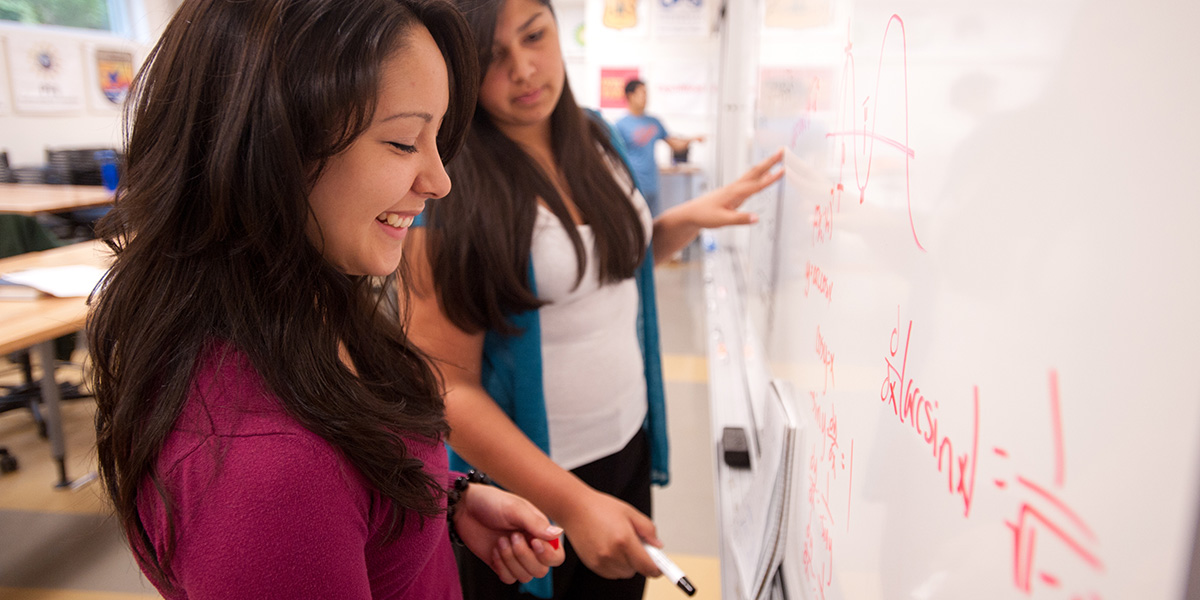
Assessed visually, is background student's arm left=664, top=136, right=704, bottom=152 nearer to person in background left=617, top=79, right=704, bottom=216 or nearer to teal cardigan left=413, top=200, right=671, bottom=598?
person in background left=617, top=79, right=704, bottom=216

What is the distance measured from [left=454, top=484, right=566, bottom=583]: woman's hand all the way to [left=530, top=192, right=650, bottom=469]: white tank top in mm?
270

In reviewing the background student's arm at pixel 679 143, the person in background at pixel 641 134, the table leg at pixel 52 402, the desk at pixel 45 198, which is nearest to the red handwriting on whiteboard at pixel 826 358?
the table leg at pixel 52 402

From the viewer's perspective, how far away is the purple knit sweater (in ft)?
1.49

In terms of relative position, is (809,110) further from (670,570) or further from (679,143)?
→ (679,143)

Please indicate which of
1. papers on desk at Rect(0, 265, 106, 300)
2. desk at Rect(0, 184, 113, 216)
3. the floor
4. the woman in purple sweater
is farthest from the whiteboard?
desk at Rect(0, 184, 113, 216)

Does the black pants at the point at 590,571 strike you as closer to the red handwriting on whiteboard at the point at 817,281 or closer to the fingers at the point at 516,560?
the fingers at the point at 516,560

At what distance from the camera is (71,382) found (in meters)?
3.51

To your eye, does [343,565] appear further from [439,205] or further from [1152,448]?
[439,205]

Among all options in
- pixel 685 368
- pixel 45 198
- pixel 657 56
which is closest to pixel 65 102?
pixel 45 198

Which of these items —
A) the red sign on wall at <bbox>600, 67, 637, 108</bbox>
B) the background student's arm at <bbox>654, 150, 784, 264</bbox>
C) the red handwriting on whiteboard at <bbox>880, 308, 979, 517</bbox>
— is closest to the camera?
the red handwriting on whiteboard at <bbox>880, 308, 979, 517</bbox>

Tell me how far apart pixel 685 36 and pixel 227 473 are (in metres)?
7.24

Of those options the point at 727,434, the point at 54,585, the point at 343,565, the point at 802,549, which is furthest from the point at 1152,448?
the point at 54,585

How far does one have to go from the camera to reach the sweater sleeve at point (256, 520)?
453 millimetres

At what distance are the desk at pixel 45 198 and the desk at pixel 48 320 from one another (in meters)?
0.77
